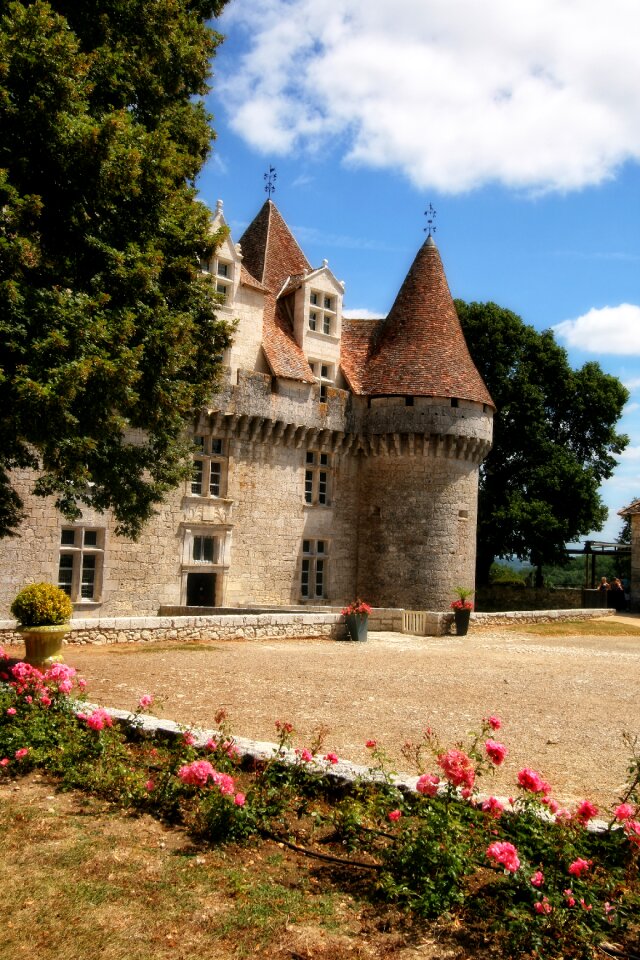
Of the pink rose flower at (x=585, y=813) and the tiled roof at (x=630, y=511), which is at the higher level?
the tiled roof at (x=630, y=511)

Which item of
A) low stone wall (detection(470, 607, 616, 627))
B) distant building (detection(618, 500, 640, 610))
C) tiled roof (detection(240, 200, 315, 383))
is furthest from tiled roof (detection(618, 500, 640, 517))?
tiled roof (detection(240, 200, 315, 383))

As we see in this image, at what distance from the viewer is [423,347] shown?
24.5m

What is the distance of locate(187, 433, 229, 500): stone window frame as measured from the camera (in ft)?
70.1

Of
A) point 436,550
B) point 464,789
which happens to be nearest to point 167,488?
point 464,789

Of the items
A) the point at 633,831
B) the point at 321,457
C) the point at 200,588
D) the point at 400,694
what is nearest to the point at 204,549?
the point at 200,588

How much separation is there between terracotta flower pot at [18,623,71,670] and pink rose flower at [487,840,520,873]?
7923 millimetres

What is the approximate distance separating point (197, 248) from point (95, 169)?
Answer: 2098 millimetres

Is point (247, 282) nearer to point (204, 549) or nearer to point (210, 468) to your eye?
point (210, 468)

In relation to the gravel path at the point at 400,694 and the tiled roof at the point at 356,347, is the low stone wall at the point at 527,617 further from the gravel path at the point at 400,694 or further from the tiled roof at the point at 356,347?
the tiled roof at the point at 356,347

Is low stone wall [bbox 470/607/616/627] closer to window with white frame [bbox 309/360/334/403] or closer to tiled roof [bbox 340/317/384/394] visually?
tiled roof [bbox 340/317/384/394]

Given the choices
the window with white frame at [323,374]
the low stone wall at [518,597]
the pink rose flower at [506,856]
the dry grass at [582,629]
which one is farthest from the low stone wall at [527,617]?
the pink rose flower at [506,856]

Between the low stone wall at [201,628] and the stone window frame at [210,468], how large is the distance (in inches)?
177

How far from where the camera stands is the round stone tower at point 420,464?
2344 centimetres

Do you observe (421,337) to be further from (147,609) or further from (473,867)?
(473,867)
